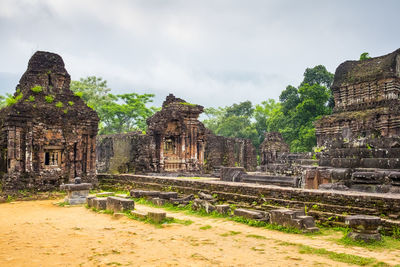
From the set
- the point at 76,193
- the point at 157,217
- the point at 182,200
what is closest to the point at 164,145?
the point at 76,193

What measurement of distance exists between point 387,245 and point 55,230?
665cm

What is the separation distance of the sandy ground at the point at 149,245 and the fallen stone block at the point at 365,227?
0.37 meters

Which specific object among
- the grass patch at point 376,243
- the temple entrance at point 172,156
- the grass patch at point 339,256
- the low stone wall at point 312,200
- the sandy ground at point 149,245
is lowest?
the sandy ground at point 149,245

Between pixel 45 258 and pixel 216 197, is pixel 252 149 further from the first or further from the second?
pixel 45 258

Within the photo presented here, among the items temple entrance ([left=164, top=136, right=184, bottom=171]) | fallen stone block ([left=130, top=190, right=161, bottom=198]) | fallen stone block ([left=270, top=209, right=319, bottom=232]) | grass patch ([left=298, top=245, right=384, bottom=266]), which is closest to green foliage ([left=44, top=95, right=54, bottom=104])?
fallen stone block ([left=130, top=190, right=161, bottom=198])

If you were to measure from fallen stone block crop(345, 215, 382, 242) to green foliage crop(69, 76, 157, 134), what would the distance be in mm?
34804

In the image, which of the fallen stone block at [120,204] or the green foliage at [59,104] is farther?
the green foliage at [59,104]

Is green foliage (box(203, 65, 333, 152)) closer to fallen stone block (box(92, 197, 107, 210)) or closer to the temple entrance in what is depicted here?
the temple entrance

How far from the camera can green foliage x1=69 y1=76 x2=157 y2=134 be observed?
39.4 metres

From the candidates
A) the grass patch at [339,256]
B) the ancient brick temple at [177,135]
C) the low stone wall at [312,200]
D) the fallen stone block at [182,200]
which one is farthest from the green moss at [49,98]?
the grass patch at [339,256]

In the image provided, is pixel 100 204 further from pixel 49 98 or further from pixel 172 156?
pixel 172 156

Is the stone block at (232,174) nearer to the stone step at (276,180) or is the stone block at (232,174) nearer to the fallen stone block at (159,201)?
the stone step at (276,180)

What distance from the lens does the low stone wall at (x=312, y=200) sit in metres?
6.47

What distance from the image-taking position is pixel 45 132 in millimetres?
→ 14836
